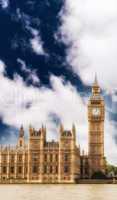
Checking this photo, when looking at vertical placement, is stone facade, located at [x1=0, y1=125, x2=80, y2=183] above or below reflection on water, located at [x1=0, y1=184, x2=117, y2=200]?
above

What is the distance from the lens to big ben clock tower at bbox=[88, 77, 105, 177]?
13912 centimetres

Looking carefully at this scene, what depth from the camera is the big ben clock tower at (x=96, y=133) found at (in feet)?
456

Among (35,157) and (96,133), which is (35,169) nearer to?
→ (35,157)

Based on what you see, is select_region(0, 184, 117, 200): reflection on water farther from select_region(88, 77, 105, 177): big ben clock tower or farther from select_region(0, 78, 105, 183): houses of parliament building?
select_region(88, 77, 105, 177): big ben clock tower

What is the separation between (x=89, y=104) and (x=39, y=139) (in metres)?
22.9

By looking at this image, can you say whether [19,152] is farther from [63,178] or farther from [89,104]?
[89,104]

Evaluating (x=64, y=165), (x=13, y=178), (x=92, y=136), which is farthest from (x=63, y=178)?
(x=92, y=136)

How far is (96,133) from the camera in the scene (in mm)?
141625

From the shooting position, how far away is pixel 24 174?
415 feet

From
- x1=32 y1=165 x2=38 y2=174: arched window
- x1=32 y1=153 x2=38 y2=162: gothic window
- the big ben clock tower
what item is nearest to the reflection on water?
x1=32 y1=165 x2=38 y2=174: arched window

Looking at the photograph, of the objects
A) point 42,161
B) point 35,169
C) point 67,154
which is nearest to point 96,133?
point 67,154

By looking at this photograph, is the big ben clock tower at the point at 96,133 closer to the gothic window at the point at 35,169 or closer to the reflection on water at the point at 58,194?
the gothic window at the point at 35,169

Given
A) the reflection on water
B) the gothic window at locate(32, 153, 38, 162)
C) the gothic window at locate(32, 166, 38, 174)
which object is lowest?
the reflection on water

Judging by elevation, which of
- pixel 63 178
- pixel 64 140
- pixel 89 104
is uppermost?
pixel 89 104
